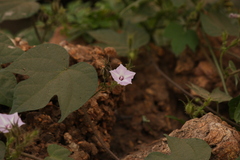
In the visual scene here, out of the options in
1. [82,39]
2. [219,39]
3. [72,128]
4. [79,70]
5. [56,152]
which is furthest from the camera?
[82,39]

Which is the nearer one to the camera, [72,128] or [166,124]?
[72,128]

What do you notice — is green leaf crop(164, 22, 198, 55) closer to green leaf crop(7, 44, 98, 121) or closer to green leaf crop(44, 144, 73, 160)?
green leaf crop(7, 44, 98, 121)

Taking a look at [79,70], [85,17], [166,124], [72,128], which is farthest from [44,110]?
[85,17]

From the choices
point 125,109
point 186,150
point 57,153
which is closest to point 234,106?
point 186,150

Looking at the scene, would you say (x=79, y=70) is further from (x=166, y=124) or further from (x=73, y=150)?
(x=166, y=124)

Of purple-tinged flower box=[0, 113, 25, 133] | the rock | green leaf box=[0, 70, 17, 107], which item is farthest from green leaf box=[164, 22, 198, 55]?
purple-tinged flower box=[0, 113, 25, 133]

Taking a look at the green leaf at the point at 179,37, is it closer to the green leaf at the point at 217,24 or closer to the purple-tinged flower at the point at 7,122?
the green leaf at the point at 217,24

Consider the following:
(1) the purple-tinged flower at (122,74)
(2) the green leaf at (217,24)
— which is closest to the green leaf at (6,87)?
(1) the purple-tinged flower at (122,74)
